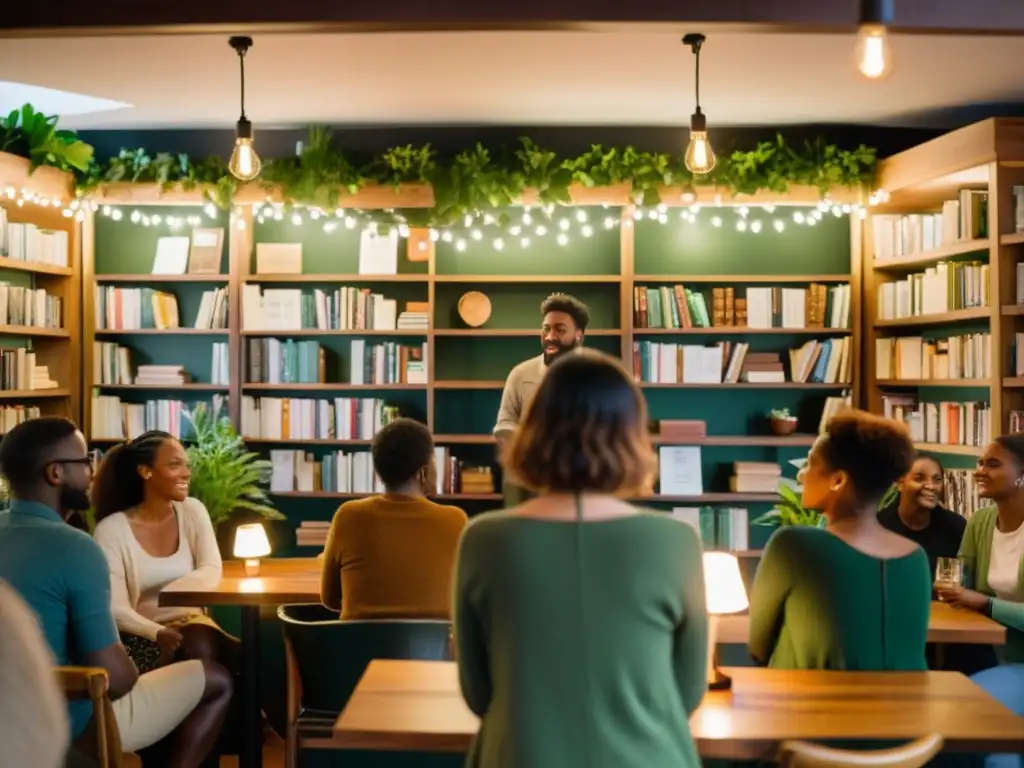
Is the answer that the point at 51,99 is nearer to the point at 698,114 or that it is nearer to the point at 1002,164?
the point at 698,114

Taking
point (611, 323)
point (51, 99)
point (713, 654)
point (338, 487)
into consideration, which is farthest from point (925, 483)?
point (51, 99)

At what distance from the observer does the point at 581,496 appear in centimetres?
202

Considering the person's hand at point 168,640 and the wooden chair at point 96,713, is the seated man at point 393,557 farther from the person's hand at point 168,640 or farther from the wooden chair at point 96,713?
the wooden chair at point 96,713

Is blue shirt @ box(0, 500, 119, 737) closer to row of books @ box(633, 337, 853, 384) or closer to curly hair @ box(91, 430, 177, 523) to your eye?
curly hair @ box(91, 430, 177, 523)

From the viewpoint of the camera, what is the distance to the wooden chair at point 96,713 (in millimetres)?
2736

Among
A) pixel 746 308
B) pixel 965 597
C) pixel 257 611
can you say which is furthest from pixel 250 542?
pixel 746 308

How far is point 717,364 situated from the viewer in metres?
7.15

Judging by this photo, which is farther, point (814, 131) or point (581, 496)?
point (814, 131)

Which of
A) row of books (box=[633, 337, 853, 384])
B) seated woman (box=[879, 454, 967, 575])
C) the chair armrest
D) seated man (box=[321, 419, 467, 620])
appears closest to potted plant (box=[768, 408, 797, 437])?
row of books (box=[633, 337, 853, 384])

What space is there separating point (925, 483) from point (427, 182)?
3.59m

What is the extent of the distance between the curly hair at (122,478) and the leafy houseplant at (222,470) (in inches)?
84.0

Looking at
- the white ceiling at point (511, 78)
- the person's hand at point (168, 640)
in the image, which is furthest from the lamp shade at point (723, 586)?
the white ceiling at point (511, 78)

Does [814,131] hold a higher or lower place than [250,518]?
higher

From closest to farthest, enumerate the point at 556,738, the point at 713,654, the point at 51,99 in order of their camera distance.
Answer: the point at 556,738 < the point at 713,654 < the point at 51,99
